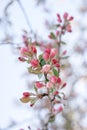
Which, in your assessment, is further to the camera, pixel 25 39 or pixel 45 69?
pixel 25 39

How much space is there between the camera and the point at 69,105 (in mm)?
2652

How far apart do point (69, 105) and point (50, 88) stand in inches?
58.3

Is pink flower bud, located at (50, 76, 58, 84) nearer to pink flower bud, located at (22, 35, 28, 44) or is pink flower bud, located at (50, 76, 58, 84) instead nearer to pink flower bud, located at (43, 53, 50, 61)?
pink flower bud, located at (43, 53, 50, 61)

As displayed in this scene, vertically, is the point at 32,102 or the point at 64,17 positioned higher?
the point at 64,17

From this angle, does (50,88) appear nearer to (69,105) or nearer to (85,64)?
(69,105)

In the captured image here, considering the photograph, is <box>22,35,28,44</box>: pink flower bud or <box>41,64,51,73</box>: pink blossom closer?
<box>41,64,51,73</box>: pink blossom

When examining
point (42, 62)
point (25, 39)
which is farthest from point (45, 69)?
point (25, 39)

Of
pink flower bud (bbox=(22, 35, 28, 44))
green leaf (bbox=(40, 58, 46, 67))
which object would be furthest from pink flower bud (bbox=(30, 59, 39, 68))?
pink flower bud (bbox=(22, 35, 28, 44))

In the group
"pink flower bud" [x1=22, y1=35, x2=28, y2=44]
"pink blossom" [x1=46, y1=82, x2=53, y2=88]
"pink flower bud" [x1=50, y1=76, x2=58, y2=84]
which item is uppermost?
"pink flower bud" [x1=50, y1=76, x2=58, y2=84]

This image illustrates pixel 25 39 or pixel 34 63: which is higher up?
pixel 34 63

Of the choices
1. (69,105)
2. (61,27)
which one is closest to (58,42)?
(61,27)

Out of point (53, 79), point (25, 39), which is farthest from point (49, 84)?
point (25, 39)

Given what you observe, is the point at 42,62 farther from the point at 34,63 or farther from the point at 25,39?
the point at 25,39

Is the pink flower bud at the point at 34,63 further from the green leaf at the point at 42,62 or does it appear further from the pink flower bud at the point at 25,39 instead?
the pink flower bud at the point at 25,39
